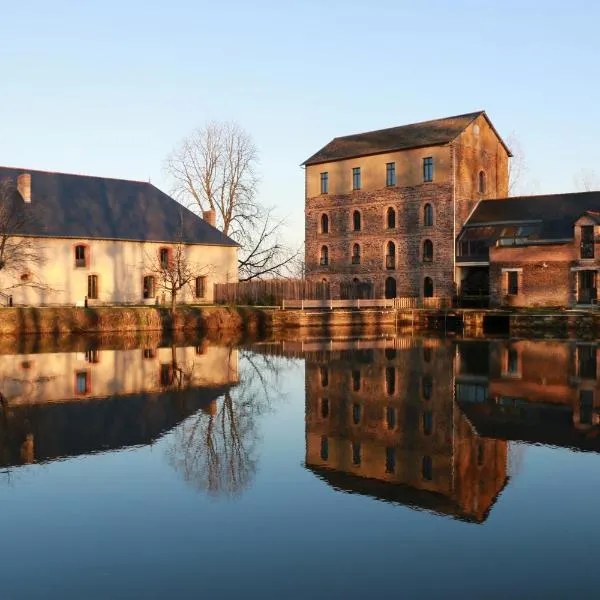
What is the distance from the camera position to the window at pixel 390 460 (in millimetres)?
9305

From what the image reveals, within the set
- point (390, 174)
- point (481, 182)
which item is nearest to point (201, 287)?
point (390, 174)

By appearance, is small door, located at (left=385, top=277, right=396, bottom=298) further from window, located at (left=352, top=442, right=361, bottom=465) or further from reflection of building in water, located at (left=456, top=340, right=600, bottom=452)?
window, located at (left=352, top=442, right=361, bottom=465)

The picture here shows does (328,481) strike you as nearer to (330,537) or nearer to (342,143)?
(330,537)

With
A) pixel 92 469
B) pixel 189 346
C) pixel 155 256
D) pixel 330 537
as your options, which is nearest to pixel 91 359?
pixel 189 346

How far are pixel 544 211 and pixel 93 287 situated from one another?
88.7 feet

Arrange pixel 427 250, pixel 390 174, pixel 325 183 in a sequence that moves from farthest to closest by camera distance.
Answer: pixel 325 183 → pixel 390 174 → pixel 427 250

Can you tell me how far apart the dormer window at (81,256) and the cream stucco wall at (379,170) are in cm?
1861

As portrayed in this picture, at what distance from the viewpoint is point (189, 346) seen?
1091 inches

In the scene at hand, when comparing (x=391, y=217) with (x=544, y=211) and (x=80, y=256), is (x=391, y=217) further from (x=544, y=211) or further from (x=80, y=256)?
(x=80, y=256)

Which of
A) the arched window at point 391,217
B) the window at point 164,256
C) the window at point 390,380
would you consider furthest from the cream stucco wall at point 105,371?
the arched window at point 391,217

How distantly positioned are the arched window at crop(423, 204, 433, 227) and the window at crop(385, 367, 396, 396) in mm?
27140

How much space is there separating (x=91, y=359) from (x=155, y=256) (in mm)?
20971

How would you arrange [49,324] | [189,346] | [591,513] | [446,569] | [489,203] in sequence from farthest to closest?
[489,203], [49,324], [189,346], [591,513], [446,569]

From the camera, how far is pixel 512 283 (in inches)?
1625
